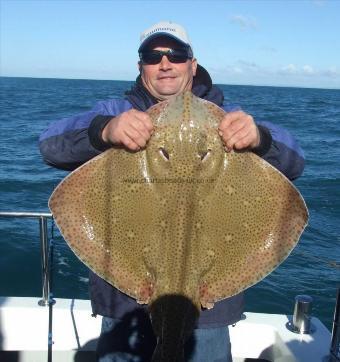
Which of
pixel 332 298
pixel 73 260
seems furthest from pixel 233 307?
pixel 73 260

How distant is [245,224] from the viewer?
9.45ft

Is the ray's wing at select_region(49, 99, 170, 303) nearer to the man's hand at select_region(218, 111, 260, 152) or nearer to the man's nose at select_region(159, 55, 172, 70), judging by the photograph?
the man's hand at select_region(218, 111, 260, 152)

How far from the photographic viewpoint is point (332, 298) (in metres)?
9.39

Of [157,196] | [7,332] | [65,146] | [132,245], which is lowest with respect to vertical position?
[7,332]

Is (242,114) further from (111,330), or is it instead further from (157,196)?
(111,330)

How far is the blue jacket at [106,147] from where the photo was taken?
311cm

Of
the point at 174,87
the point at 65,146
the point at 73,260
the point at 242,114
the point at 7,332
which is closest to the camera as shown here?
the point at 242,114

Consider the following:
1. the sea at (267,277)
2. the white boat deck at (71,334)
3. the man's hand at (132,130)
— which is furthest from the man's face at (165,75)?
the white boat deck at (71,334)

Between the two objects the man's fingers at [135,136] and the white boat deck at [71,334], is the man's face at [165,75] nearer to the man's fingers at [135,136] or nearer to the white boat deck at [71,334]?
the man's fingers at [135,136]

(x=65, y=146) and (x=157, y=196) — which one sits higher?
(x=65, y=146)

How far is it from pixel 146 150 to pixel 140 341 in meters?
1.45

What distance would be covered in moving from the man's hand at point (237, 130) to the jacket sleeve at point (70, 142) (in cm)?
82

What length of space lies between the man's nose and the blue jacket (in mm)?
250

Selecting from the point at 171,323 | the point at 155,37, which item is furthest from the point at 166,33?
the point at 171,323
